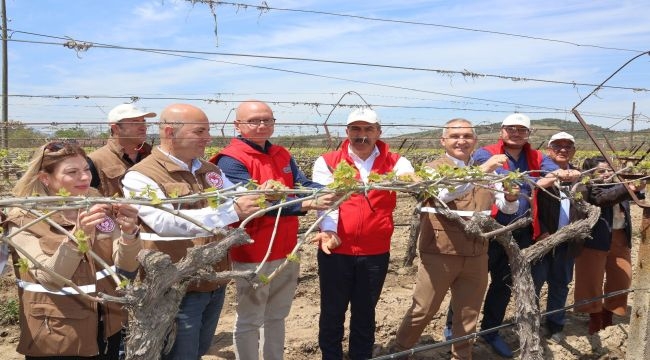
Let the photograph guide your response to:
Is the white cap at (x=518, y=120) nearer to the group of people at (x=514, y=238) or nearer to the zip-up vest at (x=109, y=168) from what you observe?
the group of people at (x=514, y=238)

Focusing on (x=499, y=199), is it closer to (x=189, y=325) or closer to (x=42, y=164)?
(x=189, y=325)

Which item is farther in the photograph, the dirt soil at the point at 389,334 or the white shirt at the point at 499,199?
the dirt soil at the point at 389,334

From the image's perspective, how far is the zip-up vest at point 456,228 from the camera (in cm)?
331

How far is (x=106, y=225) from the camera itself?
230 cm

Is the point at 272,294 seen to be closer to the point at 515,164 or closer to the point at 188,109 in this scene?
the point at 188,109

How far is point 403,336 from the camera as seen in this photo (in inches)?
140

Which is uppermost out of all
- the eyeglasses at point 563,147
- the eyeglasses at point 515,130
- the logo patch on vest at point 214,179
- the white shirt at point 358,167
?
the eyeglasses at point 515,130

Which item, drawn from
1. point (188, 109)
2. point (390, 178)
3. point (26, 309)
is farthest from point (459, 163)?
point (26, 309)

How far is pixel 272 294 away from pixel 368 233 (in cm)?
73

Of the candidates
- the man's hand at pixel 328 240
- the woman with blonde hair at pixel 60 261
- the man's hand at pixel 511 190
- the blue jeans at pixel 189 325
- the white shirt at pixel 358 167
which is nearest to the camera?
the woman with blonde hair at pixel 60 261

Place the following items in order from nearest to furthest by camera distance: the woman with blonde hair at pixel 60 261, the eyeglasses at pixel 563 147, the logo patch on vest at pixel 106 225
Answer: the woman with blonde hair at pixel 60 261, the logo patch on vest at pixel 106 225, the eyeglasses at pixel 563 147

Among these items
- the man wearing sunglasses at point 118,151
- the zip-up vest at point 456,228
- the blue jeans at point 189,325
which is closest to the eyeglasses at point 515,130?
the zip-up vest at point 456,228

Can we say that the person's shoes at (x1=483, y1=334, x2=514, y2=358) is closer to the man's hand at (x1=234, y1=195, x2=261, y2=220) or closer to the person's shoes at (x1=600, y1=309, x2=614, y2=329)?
the person's shoes at (x1=600, y1=309, x2=614, y2=329)

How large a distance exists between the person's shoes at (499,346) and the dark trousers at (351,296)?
1.22 meters
